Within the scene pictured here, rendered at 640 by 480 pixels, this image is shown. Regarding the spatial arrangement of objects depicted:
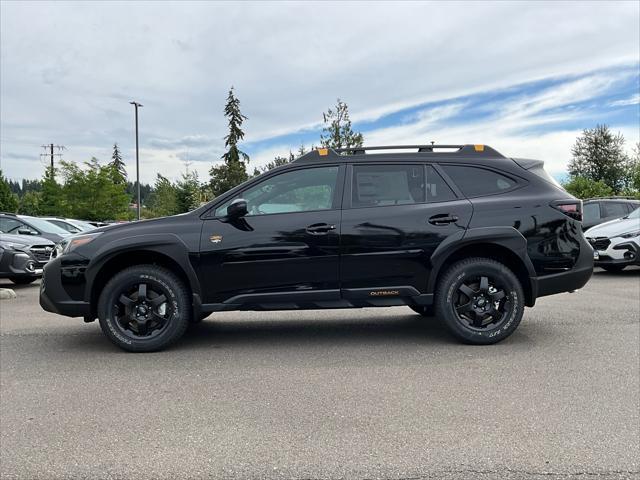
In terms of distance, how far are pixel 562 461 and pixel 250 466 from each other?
1627 millimetres

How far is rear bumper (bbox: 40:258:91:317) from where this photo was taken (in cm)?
509

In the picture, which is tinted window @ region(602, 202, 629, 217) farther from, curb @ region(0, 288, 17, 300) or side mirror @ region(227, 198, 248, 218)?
curb @ region(0, 288, 17, 300)

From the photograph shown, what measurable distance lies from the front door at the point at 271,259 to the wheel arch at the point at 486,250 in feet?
3.09

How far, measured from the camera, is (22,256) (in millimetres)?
10594

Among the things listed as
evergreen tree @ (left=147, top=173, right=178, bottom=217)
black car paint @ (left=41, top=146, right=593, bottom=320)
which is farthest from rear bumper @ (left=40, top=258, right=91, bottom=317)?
evergreen tree @ (left=147, top=173, right=178, bottom=217)

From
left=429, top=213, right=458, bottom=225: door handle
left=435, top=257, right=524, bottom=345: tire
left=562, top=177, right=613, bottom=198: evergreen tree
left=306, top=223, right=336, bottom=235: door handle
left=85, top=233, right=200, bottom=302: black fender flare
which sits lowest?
left=435, top=257, right=524, bottom=345: tire

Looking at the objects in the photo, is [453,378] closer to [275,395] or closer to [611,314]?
Answer: [275,395]

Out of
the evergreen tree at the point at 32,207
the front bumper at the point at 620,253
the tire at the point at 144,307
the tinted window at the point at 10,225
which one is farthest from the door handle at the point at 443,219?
the evergreen tree at the point at 32,207

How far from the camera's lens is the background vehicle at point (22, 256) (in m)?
10.4

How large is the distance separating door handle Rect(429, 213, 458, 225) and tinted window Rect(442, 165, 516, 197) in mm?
320

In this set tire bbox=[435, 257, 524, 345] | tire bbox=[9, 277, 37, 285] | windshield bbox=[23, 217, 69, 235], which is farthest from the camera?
windshield bbox=[23, 217, 69, 235]

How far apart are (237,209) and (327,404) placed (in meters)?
2.02

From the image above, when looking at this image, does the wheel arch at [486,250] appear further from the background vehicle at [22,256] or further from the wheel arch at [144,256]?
the background vehicle at [22,256]

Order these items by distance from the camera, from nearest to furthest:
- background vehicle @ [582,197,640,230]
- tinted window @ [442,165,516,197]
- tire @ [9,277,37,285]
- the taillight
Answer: the taillight
tinted window @ [442,165,516,197]
tire @ [9,277,37,285]
background vehicle @ [582,197,640,230]
